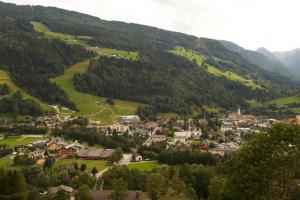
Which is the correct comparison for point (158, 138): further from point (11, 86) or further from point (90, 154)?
point (11, 86)

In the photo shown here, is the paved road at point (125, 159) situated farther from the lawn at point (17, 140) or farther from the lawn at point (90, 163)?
the lawn at point (17, 140)

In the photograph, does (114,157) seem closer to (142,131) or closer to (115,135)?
(115,135)

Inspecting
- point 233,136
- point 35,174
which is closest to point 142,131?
point 233,136

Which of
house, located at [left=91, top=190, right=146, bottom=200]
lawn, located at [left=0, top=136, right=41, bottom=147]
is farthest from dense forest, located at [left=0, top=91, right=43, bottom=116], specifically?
house, located at [left=91, top=190, right=146, bottom=200]

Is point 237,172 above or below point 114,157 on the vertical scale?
above

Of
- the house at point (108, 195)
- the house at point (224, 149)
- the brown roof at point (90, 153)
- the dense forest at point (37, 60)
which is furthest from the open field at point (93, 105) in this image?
the house at point (108, 195)

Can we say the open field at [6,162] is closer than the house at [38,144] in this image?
Yes

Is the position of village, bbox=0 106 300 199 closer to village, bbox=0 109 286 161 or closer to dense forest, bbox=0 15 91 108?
village, bbox=0 109 286 161
